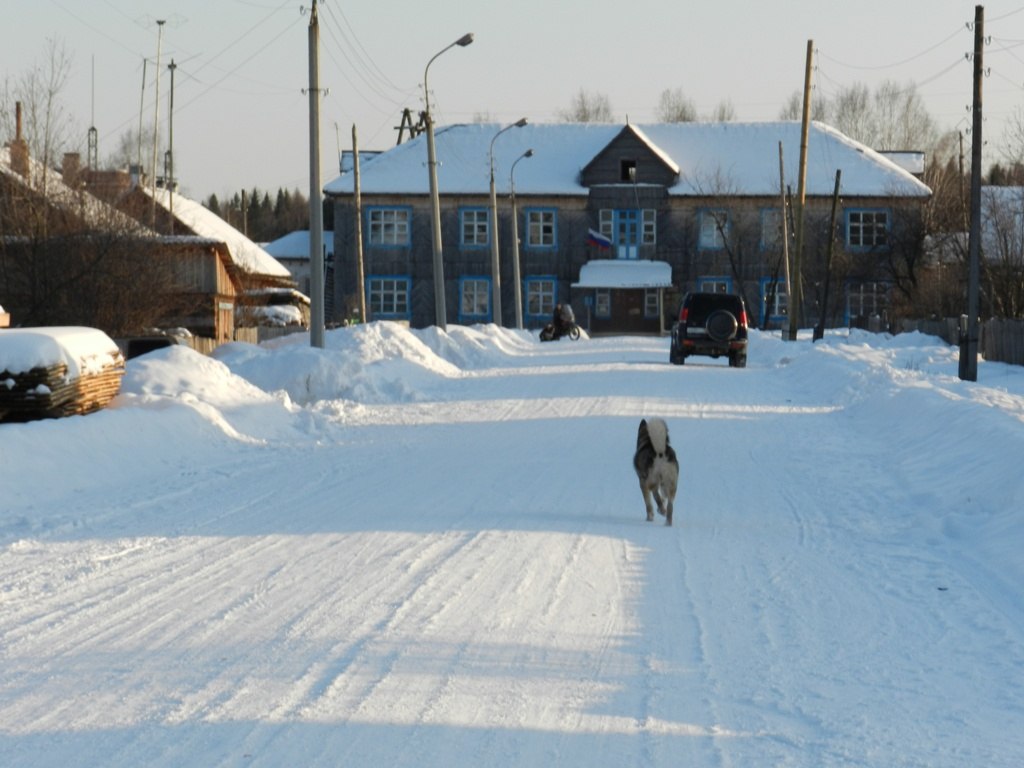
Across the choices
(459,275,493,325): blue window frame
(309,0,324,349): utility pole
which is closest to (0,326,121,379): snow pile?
(309,0,324,349): utility pole

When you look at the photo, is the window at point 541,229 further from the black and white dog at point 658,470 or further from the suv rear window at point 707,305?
the black and white dog at point 658,470

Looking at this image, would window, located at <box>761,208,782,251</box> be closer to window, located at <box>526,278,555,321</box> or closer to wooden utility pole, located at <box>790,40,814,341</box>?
window, located at <box>526,278,555,321</box>

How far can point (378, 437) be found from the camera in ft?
62.7

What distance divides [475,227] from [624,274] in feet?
27.5

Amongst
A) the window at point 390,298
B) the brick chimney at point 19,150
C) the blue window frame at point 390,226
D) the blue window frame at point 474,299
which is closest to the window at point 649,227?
the blue window frame at point 474,299

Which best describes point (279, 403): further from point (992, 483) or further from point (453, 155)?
point (453, 155)

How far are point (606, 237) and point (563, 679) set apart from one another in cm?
7329

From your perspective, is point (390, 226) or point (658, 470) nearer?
point (658, 470)

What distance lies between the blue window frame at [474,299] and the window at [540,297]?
214 cm

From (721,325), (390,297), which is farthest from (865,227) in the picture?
(721,325)

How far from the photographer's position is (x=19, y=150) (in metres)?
31.0

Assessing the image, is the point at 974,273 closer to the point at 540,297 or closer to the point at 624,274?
the point at 624,274

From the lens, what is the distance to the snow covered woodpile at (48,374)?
1527cm

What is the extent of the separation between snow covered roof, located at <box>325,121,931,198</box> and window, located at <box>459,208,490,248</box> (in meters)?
1.21
